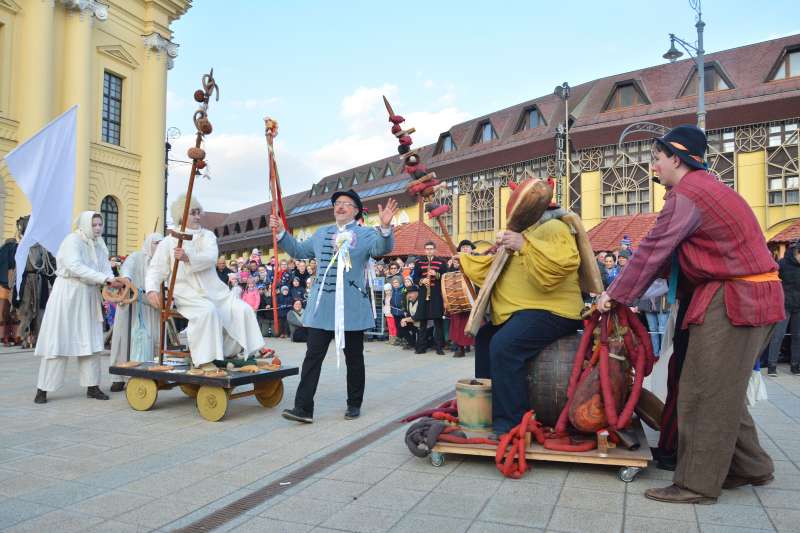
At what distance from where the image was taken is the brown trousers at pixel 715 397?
3732 millimetres

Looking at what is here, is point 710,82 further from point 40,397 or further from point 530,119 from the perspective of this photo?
point 40,397

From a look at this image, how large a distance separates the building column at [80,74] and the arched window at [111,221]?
246cm

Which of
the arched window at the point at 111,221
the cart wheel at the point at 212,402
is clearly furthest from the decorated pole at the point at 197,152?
the arched window at the point at 111,221

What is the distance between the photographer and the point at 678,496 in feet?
12.2

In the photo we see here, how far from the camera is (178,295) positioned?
6.60 meters

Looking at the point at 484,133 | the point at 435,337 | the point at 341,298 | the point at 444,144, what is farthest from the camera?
the point at 444,144

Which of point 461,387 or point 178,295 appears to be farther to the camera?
point 178,295

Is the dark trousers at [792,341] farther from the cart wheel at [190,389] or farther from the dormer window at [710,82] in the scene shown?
the dormer window at [710,82]

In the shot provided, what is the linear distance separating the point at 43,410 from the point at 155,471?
2.93 metres

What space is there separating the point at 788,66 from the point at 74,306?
88.4 ft

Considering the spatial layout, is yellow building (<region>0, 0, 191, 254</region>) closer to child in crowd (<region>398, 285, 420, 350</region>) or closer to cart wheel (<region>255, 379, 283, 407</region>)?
child in crowd (<region>398, 285, 420, 350</region>)

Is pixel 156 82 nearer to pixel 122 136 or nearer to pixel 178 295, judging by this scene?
pixel 122 136

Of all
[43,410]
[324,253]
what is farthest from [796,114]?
[43,410]

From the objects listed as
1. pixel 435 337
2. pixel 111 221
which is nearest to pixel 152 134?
pixel 111 221
